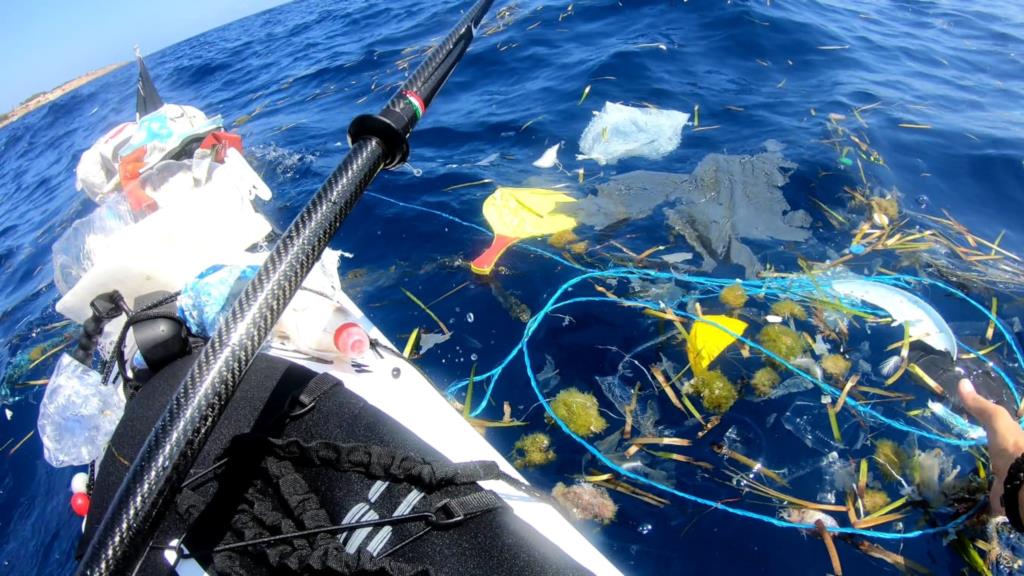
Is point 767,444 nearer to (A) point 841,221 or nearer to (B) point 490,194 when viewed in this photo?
(A) point 841,221

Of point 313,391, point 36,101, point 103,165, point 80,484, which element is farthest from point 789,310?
point 36,101

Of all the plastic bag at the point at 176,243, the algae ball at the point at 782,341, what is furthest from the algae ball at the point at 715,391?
the plastic bag at the point at 176,243

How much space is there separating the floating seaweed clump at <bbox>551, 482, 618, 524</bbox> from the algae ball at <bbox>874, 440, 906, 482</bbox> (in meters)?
1.30

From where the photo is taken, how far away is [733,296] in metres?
3.25

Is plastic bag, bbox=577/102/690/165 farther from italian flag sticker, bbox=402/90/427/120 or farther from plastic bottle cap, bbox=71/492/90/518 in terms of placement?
plastic bottle cap, bbox=71/492/90/518

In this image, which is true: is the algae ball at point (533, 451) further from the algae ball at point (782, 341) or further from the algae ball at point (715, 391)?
the algae ball at point (782, 341)

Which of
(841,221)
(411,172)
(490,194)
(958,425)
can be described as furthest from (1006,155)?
(411,172)

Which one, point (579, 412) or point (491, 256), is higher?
point (491, 256)

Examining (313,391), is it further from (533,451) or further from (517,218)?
(517,218)

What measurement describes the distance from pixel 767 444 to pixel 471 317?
2016 mm

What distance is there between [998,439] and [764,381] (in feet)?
3.09

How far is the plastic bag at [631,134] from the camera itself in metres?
4.97

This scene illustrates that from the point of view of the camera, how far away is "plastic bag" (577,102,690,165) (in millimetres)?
4969

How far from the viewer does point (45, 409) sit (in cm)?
302
